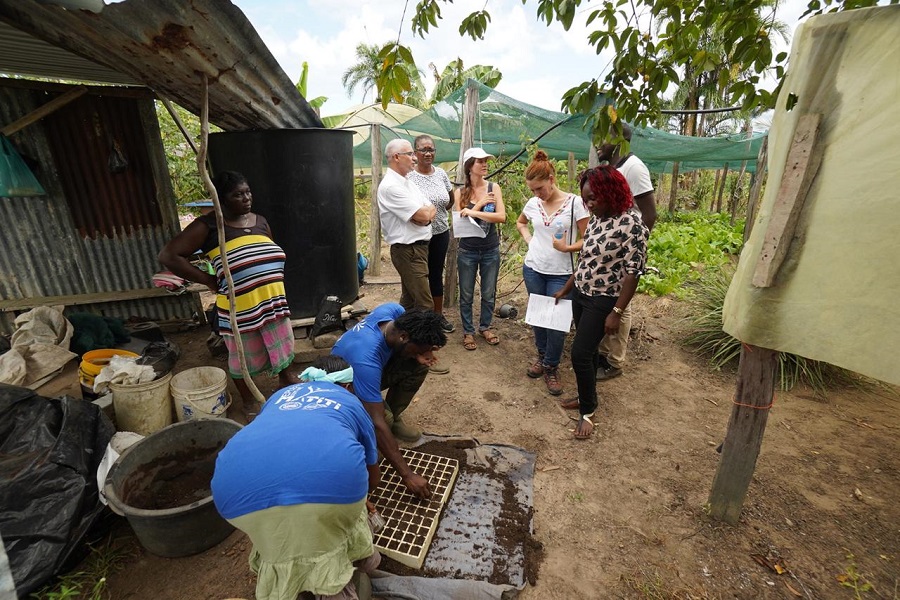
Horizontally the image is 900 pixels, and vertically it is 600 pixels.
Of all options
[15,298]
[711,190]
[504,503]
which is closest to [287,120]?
[15,298]

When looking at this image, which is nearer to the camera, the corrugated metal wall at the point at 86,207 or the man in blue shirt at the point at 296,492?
the man in blue shirt at the point at 296,492

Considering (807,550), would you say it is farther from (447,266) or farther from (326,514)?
(447,266)

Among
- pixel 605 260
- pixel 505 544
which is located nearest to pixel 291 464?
pixel 505 544

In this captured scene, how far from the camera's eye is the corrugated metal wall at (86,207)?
3773 millimetres

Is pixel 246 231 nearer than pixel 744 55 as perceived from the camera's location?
No

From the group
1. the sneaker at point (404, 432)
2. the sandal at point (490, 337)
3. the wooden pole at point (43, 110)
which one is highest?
the wooden pole at point (43, 110)

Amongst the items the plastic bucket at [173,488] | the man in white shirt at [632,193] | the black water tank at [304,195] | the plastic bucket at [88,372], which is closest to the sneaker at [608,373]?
the man in white shirt at [632,193]

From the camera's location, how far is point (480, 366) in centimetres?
425

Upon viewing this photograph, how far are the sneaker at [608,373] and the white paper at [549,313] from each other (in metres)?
0.80

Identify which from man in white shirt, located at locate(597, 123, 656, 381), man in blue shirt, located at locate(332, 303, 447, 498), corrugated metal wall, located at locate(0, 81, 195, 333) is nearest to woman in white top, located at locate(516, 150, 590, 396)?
man in white shirt, located at locate(597, 123, 656, 381)

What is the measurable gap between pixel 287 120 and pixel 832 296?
377 centimetres

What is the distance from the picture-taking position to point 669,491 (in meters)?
2.65

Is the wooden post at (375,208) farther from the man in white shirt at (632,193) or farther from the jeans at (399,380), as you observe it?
the jeans at (399,380)

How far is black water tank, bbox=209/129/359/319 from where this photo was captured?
11.8ft
